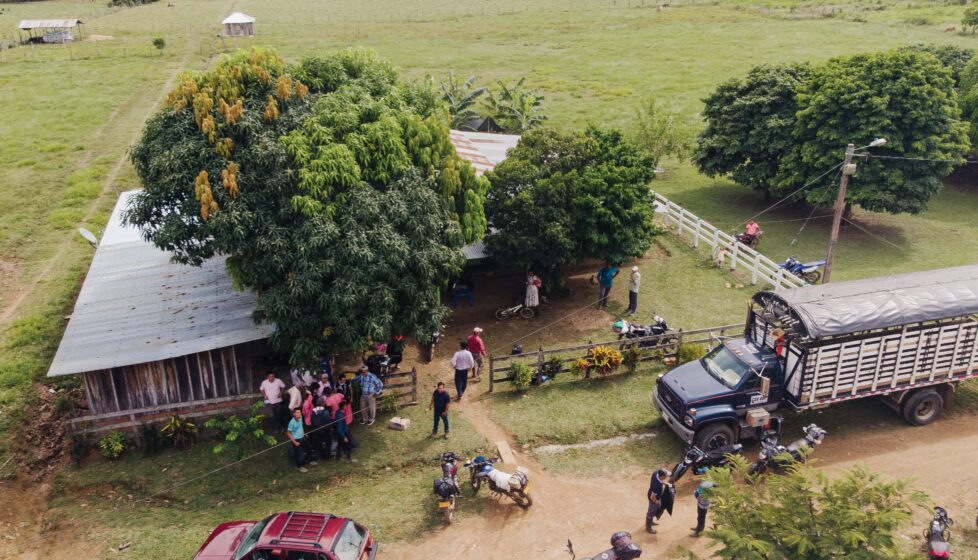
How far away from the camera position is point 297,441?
50.3 feet

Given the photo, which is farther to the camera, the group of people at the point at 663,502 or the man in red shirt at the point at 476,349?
the man in red shirt at the point at 476,349

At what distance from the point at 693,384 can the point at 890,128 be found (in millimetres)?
18898

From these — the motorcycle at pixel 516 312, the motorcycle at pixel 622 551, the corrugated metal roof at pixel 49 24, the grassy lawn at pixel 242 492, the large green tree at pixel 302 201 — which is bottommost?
the grassy lawn at pixel 242 492

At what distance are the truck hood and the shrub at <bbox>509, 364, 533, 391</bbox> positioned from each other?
3455 mm

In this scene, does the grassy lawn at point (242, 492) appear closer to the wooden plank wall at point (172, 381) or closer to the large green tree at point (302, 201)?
the wooden plank wall at point (172, 381)

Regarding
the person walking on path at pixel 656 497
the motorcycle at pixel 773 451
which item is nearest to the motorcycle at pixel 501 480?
the person walking on path at pixel 656 497

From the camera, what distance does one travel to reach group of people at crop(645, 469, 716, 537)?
519 inches

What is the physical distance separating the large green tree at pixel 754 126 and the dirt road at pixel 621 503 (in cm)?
1708

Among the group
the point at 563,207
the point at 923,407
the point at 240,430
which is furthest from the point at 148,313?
the point at 923,407

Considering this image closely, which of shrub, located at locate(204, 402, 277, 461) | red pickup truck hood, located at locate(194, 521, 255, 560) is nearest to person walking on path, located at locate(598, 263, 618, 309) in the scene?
shrub, located at locate(204, 402, 277, 461)

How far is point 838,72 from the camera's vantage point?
1182 inches

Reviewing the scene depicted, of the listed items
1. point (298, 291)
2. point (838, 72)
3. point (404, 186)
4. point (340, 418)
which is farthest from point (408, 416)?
point (838, 72)

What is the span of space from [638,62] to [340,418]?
48712 mm

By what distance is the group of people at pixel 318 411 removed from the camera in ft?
50.8
